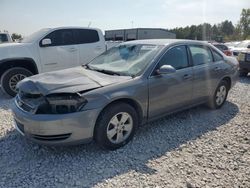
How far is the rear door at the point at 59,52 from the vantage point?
6.89 meters

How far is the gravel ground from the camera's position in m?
2.99

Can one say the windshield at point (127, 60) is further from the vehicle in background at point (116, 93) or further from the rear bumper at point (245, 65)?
the rear bumper at point (245, 65)

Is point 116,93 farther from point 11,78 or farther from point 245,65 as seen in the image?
point 245,65

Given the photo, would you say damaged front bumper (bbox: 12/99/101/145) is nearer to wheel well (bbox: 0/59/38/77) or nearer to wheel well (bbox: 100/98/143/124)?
wheel well (bbox: 100/98/143/124)

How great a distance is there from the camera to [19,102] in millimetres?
3684

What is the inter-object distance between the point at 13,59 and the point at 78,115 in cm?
402

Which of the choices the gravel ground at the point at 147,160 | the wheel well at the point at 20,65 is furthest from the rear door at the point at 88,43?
the gravel ground at the point at 147,160

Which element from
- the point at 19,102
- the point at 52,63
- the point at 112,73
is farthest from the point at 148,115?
the point at 52,63

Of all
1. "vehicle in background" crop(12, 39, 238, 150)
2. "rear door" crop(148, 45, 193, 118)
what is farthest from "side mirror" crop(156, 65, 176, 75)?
"rear door" crop(148, 45, 193, 118)

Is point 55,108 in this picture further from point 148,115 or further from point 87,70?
point 148,115

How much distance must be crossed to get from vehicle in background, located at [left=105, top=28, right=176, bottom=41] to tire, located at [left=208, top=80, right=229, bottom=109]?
2582cm

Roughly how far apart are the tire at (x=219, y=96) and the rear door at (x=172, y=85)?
913 millimetres

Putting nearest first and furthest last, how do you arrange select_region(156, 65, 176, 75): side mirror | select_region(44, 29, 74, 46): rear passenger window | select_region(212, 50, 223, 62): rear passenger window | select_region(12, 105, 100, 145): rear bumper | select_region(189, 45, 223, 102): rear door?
1. select_region(12, 105, 100, 145): rear bumper
2. select_region(156, 65, 176, 75): side mirror
3. select_region(189, 45, 223, 102): rear door
4. select_region(212, 50, 223, 62): rear passenger window
5. select_region(44, 29, 74, 46): rear passenger window

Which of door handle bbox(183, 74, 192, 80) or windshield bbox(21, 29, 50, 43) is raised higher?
windshield bbox(21, 29, 50, 43)
